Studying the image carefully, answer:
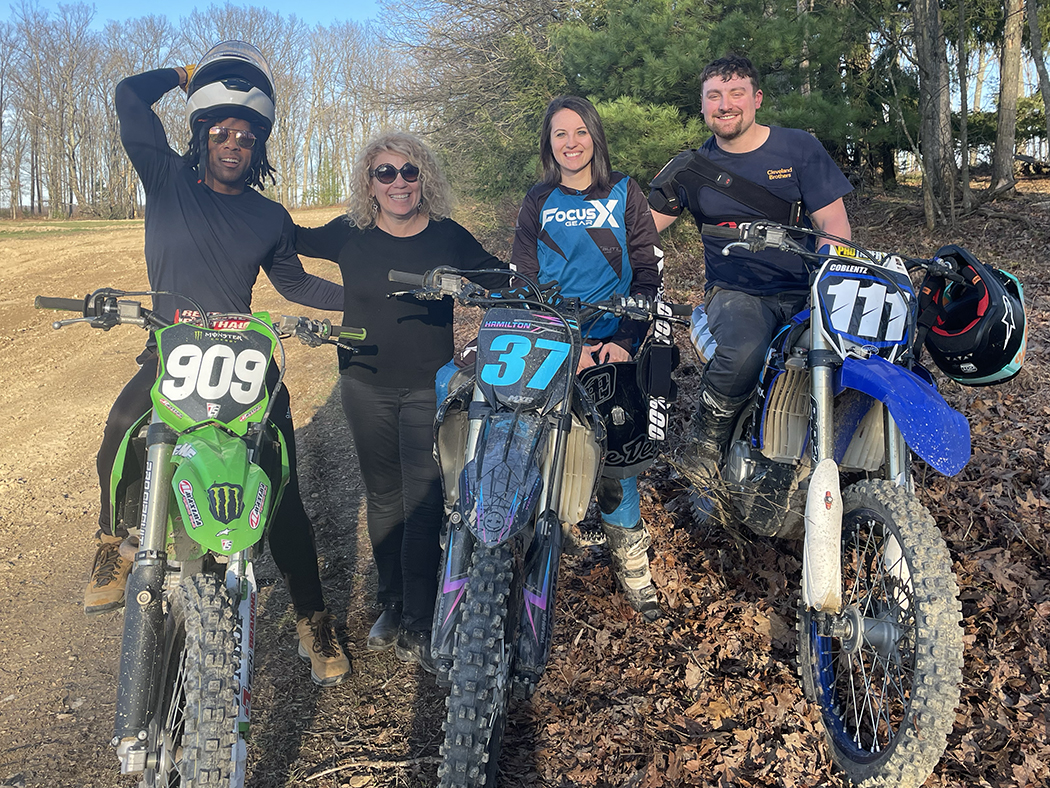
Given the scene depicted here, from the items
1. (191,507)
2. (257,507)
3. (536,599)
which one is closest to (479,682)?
(536,599)

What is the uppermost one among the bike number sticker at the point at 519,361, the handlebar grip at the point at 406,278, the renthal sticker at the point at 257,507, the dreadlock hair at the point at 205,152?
the dreadlock hair at the point at 205,152

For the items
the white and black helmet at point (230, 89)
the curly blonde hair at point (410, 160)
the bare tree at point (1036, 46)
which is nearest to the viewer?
the white and black helmet at point (230, 89)

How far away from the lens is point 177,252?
3.35 m

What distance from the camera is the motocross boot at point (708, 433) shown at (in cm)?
334

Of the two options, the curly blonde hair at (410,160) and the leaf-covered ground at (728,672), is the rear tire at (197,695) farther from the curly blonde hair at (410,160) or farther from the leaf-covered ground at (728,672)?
the curly blonde hair at (410,160)

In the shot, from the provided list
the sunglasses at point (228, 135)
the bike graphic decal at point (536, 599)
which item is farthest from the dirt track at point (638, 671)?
the sunglasses at point (228, 135)

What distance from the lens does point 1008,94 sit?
12.9 meters

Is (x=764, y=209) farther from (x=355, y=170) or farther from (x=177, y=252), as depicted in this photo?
(x=177, y=252)

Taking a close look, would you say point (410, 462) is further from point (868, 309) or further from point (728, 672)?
point (868, 309)

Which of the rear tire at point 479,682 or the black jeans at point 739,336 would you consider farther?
the black jeans at point 739,336

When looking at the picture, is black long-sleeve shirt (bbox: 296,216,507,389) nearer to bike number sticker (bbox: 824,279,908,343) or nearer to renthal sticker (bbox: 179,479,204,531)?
renthal sticker (bbox: 179,479,204,531)

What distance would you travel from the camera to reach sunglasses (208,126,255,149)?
346 cm

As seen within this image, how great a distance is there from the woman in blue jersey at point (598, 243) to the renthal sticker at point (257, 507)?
5.16ft

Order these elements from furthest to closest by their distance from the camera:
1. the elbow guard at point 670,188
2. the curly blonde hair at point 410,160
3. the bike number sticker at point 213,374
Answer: the elbow guard at point 670,188, the curly blonde hair at point 410,160, the bike number sticker at point 213,374
